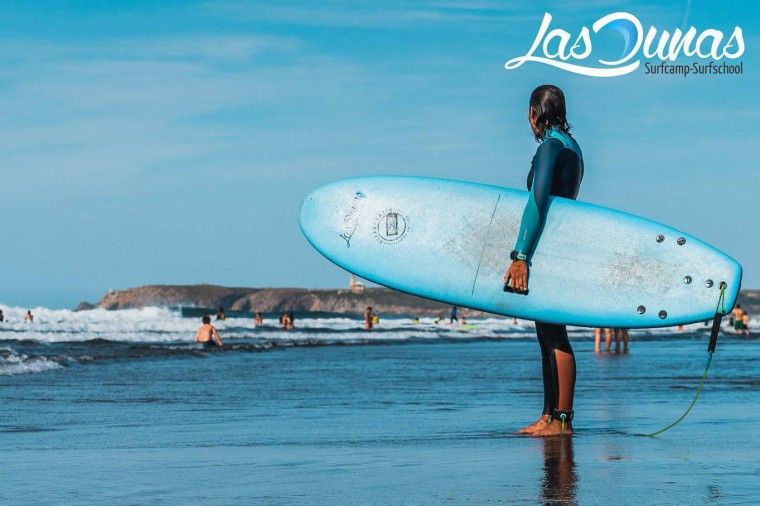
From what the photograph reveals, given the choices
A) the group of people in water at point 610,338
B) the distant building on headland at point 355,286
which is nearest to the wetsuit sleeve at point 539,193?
the group of people in water at point 610,338

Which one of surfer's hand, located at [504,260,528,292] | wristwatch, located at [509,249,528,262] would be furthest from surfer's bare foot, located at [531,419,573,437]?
wristwatch, located at [509,249,528,262]

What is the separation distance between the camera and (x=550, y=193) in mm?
6102

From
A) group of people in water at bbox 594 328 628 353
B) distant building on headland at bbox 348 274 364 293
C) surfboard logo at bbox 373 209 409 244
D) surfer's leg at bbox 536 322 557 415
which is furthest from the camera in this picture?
distant building on headland at bbox 348 274 364 293

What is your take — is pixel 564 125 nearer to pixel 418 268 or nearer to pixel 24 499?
pixel 418 268

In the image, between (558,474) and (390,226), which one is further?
(390,226)

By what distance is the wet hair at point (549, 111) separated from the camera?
6008mm

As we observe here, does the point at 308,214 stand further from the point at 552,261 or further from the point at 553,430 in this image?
the point at 553,430

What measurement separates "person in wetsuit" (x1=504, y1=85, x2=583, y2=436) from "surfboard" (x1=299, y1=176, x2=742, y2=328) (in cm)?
13

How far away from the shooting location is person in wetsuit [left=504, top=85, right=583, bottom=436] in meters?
5.95

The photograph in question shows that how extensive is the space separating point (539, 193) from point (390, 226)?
1084 mm

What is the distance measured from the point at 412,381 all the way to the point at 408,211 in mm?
6837

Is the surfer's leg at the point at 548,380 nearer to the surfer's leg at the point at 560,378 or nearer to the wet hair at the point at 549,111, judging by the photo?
the surfer's leg at the point at 560,378

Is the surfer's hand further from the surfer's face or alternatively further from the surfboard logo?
the surfboard logo

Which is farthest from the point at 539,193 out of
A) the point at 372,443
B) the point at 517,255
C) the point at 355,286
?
the point at 355,286
